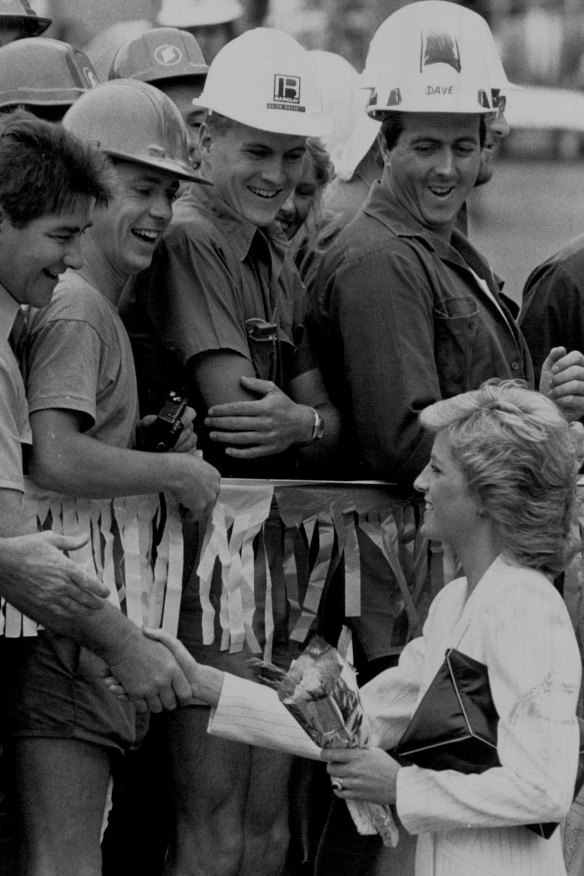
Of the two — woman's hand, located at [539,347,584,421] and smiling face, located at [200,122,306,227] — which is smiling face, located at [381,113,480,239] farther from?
woman's hand, located at [539,347,584,421]

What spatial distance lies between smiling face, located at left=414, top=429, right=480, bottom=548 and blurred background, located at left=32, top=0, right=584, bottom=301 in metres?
11.3


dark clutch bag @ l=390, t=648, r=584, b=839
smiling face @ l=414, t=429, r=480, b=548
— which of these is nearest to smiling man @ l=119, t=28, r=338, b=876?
smiling face @ l=414, t=429, r=480, b=548

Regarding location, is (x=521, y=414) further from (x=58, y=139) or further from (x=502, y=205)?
(x=502, y=205)

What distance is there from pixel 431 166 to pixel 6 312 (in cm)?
154

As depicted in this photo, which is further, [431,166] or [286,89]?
[431,166]

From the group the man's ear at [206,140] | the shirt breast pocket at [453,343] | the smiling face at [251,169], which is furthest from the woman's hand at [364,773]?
the man's ear at [206,140]

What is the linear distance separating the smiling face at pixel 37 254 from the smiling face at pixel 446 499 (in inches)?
40.2

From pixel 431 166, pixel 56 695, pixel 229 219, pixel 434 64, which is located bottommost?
pixel 56 695

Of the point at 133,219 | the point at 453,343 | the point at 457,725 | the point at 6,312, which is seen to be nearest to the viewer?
the point at 457,725

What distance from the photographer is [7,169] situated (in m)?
3.99

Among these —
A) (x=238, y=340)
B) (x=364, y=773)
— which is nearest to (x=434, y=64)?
(x=238, y=340)

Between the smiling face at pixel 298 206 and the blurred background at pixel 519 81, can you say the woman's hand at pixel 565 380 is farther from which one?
the blurred background at pixel 519 81

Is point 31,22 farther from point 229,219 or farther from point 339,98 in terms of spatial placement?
point 229,219

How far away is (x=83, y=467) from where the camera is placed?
4.15 m
